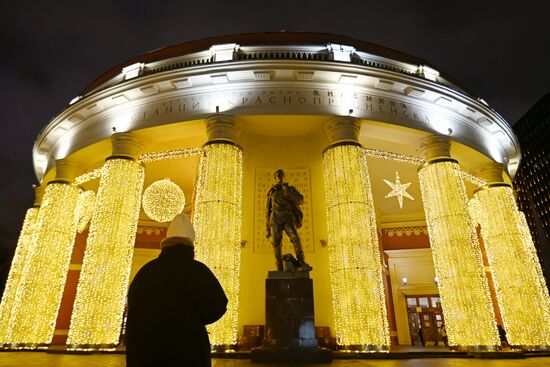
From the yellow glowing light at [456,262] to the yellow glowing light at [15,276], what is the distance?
42.1 feet

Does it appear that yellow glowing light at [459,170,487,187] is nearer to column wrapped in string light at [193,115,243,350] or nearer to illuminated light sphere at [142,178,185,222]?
column wrapped in string light at [193,115,243,350]

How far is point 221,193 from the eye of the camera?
32.3 feet

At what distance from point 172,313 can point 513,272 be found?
13.1 m

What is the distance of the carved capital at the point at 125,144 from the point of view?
37.2 feet

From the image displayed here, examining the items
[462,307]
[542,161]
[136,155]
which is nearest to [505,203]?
[462,307]

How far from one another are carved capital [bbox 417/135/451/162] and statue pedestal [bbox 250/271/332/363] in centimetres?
651

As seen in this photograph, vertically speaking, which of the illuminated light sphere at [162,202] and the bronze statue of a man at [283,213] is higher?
the illuminated light sphere at [162,202]

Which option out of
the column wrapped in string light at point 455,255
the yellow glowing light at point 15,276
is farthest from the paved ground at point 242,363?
the yellow glowing light at point 15,276

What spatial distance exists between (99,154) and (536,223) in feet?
253

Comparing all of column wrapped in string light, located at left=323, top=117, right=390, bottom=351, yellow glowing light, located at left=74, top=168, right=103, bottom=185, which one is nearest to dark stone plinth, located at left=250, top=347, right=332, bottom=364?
column wrapped in string light, located at left=323, top=117, right=390, bottom=351

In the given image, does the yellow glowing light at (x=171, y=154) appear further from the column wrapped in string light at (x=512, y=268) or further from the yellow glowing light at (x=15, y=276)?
the column wrapped in string light at (x=512, y=268)

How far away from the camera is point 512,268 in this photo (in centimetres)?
1184

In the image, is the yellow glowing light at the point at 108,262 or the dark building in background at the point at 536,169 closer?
the yellow glowing light at the point at 108,262

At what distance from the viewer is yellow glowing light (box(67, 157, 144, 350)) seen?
368 inches
